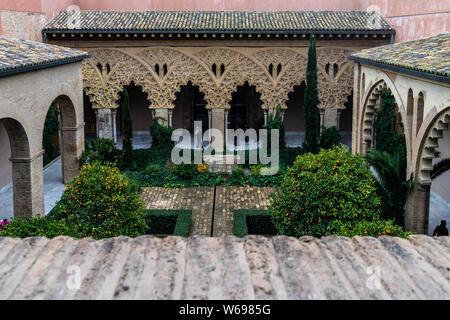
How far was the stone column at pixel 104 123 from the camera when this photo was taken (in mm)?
23484

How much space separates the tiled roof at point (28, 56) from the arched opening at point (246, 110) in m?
10.5

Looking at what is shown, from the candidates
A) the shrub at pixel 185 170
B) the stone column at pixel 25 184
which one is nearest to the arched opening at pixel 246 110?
the shrub at pixel 185 170

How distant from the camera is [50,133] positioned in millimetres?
21516

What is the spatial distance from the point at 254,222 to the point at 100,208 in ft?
15.4

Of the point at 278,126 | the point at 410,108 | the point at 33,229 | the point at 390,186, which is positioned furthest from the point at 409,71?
the point at 278,126

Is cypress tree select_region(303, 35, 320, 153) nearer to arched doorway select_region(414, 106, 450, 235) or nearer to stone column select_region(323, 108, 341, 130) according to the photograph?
stone column select_region(323, 108, 341, 130)

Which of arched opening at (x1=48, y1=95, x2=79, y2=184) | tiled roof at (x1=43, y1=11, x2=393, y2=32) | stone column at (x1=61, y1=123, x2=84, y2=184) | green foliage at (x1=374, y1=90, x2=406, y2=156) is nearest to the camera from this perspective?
arched opening at (x1=48, y1=95, x2=79, y2=184)

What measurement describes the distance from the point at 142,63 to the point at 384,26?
10378mm

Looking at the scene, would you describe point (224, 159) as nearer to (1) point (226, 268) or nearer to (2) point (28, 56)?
(2) point (28, 56)

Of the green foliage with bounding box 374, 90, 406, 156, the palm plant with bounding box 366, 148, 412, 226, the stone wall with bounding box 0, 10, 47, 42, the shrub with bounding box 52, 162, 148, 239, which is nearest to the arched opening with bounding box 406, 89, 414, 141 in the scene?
the palm plant with bounding box 366, 148, 412, 226

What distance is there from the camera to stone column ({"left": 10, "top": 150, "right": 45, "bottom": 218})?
43.8 ft

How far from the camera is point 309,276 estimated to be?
359cm

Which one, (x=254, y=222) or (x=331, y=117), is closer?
(x=254, y=222)

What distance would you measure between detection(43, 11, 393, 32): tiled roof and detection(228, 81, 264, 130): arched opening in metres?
4.14
